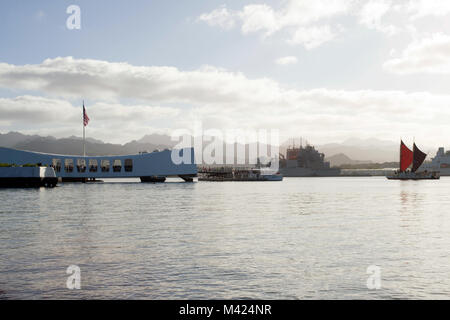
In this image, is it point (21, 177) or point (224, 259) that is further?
point (21, 177)

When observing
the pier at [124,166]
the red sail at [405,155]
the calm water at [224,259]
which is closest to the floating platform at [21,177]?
the pier at [124,166]

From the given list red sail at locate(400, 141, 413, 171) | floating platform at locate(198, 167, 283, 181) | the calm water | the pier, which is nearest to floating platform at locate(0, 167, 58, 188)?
the pier

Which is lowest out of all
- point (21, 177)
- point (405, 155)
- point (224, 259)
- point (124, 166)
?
point (224, 259)

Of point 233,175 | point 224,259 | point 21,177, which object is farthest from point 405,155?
point 224,259

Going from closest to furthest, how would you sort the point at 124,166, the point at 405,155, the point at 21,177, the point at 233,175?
the point at 21,177 → the point at 124,166 → the point at 405,155 → the point at 233,175

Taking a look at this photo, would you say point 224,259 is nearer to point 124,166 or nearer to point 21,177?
point 21,177

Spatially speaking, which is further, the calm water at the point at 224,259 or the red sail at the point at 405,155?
the red sail at the point at 405,155

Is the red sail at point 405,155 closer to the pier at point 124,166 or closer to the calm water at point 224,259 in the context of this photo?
the pier at point 124,166

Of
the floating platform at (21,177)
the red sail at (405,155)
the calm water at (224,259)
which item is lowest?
the calm water at (224,259)

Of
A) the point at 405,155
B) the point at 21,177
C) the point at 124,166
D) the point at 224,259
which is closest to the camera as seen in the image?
the point at 224,259

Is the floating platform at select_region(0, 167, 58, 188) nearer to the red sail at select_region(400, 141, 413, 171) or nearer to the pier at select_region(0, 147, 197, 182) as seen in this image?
the pier at select_region(0, 147, 197, 182)

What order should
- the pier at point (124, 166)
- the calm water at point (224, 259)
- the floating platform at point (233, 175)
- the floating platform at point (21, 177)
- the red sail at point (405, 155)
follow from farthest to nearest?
the floating platform at point (233, 175) → the red sail at point (405, 155) → the pier at point (124, 166) → the floating platform at point (21, 177) → the calm water at point (224, 259)
